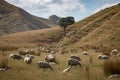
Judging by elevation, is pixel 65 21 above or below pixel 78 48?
above

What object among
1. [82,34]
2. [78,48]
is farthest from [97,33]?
[78,48]

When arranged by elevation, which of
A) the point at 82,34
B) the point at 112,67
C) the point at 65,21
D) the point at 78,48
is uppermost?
the point at 65,21

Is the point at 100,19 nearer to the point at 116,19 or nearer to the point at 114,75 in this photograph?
the point at 116,19

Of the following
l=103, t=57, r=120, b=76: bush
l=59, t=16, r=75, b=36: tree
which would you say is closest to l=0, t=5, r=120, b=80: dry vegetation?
l=103, t=57, r=120, b=76: bush

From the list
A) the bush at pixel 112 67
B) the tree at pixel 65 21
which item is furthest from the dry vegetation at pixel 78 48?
the tree at pixel 65 21

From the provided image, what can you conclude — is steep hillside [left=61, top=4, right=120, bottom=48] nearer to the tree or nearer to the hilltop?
the hilltop

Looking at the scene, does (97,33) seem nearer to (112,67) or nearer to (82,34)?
(82,34)

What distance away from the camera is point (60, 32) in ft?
296

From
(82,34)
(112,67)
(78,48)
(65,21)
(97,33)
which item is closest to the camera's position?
(112,67)

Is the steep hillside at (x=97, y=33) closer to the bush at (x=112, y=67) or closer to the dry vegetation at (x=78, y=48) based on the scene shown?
the dry vegetation at (x=78, y=48)

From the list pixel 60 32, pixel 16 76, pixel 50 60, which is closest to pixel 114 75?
pixel 16 76

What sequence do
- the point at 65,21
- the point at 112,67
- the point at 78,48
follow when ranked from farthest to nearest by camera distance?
the point at 65,21 → the point at 78,48 → the point at 112,67

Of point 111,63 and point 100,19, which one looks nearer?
point 111,63

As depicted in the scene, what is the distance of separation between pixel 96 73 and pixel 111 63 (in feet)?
3.41
